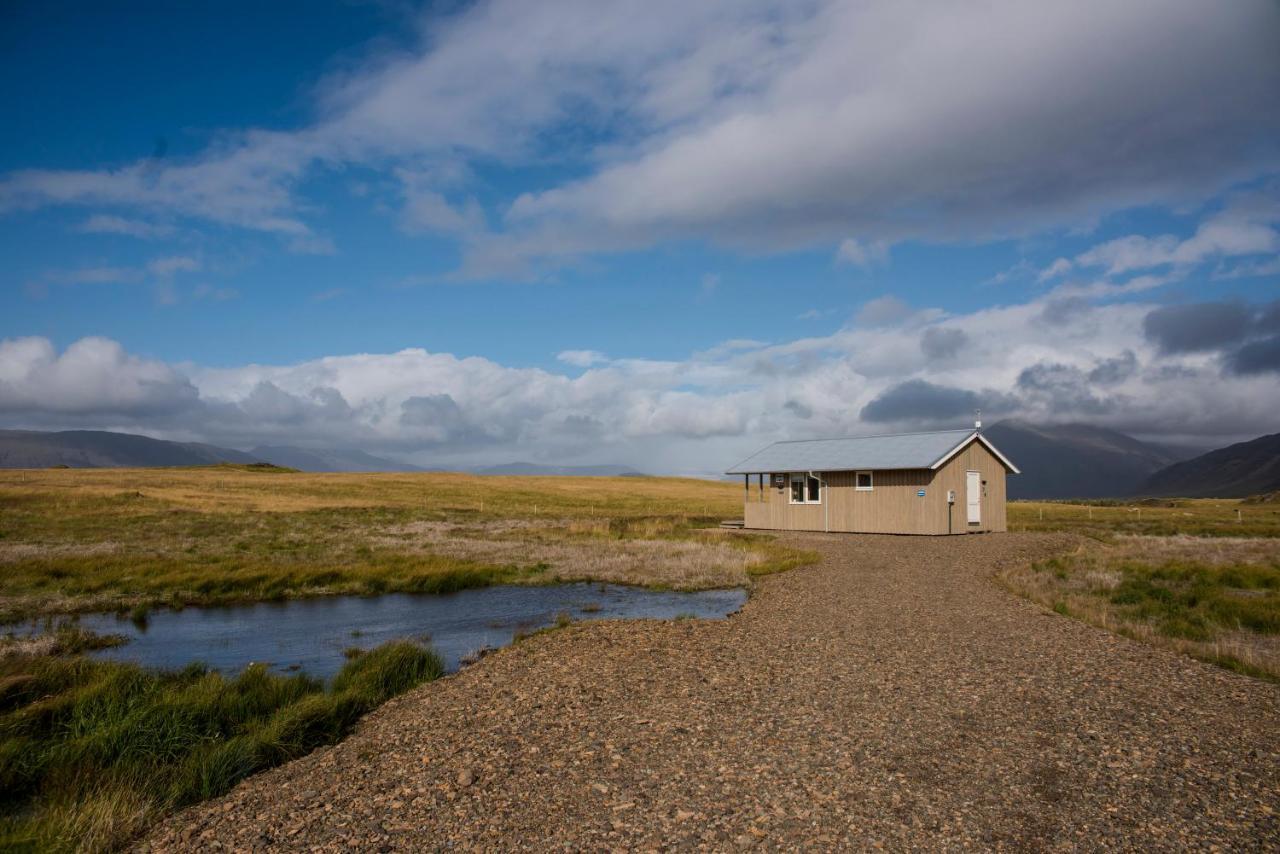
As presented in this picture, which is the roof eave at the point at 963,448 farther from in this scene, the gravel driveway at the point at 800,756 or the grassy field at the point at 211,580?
the gravel driveway at the point at 800,756

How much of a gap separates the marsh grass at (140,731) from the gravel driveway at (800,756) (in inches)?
21.5

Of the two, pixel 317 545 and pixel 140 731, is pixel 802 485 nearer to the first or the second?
pixel 317 545

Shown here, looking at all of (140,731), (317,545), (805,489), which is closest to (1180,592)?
(140,731)

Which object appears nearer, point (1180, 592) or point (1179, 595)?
point (1179, 595)

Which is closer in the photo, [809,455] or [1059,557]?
[1059,557]

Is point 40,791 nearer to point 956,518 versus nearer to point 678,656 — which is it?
point 678,656

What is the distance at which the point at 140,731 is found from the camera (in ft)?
31.1

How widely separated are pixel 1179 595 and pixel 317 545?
29.5 metres

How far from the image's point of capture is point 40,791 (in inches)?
324

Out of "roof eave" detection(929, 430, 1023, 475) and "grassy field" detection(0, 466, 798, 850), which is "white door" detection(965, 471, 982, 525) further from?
"grassy field" detection(0, 466, 798, 850)

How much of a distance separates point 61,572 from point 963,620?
81.4 ft

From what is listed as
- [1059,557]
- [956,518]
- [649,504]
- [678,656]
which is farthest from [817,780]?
[649,504]

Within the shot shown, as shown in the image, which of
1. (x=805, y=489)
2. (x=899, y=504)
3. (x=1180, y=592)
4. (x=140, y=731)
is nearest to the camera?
(x=140, y=731)

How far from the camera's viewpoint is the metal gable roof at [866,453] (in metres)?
35.7
